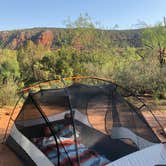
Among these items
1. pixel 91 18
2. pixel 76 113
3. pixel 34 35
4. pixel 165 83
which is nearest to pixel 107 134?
pixel 76 113

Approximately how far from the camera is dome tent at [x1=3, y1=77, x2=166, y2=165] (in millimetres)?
4266

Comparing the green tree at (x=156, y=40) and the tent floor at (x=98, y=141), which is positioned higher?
the green tree at (x=156, y=40)

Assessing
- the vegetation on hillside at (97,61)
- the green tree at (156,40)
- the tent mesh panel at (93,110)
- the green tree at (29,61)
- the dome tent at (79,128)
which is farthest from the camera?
the green tree at (29,61)

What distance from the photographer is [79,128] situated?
4832 mm

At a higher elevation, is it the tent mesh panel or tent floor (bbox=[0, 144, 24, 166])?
the tent mesh panel

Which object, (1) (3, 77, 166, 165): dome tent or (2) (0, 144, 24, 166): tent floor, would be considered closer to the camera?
(1) (3, 77, 166, 165): dome tent

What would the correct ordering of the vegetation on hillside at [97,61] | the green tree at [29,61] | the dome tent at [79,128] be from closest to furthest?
the dome tent at [79,128] < the vegetation on hillside at [97,61] < the green tree at [29,61]

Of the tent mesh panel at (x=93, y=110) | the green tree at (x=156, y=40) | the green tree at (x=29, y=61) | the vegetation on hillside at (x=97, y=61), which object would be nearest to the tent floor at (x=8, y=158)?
the tent mesh panel at (x=93, y=110)

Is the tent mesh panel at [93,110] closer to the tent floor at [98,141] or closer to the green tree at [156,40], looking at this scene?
the tent floor at [98,141]

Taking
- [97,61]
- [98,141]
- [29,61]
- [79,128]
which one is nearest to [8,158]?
[79,128]

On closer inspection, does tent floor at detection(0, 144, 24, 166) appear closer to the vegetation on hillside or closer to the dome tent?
the dome tent

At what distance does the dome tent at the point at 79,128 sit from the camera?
4.27 m

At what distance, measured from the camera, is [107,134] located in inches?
195

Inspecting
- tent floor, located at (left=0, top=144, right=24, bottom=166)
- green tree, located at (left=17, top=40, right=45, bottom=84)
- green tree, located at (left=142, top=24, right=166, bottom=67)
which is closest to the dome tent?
tent floor, located at (left=0, top=144, right=24, bottom=166)
